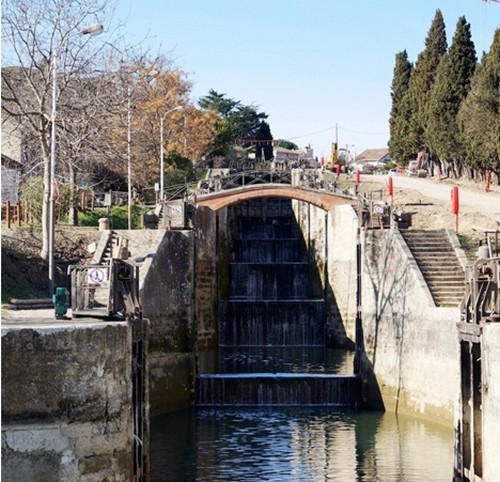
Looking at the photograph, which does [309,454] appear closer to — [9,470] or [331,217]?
[9,470]

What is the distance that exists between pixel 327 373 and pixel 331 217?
11379 millimetres

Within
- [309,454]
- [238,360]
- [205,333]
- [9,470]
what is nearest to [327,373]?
[238,360]

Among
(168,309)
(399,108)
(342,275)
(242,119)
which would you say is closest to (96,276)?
(168,309)

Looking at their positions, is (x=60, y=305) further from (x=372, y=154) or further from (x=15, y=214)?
(x=372, y=154)

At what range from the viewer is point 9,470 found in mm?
20016

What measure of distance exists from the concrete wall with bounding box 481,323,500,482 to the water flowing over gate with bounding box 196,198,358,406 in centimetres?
1589

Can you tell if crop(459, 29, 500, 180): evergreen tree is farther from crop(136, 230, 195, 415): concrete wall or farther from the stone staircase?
crop(136, 230, 195, 415): concrete wall

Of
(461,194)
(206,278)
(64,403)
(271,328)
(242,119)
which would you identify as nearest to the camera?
(64,403)

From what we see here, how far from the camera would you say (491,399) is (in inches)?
904

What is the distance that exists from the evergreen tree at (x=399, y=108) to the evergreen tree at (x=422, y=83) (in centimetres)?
105

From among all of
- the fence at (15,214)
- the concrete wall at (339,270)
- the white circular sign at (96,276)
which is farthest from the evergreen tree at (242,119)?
the white circular sign at (96,276)

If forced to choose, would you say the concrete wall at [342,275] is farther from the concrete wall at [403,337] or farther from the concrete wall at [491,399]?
the concrete wall at [491,399]

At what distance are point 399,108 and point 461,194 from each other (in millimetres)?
29761

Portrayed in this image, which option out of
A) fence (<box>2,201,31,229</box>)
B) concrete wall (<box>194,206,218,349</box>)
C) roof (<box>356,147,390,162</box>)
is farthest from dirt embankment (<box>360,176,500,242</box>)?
roof (<box>356,147,390,162</box>)
